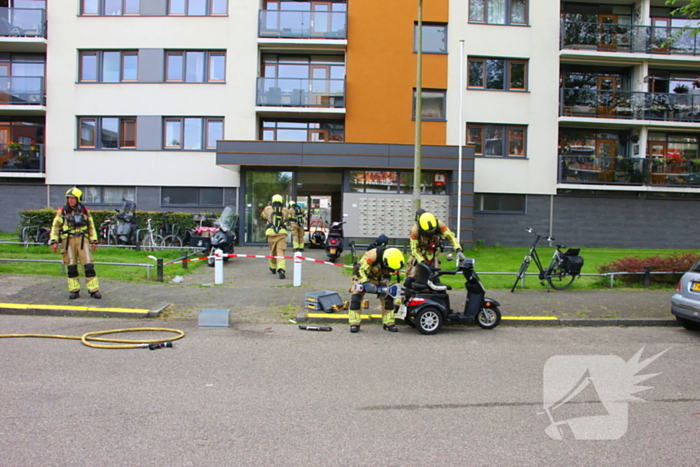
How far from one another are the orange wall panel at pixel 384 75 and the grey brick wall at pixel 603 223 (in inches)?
193

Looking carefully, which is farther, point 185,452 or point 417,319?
point 417,319

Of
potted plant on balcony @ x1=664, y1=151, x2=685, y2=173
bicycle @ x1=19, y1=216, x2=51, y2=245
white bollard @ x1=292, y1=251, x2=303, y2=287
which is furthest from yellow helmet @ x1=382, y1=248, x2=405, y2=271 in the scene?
potted plant on balcony @ x1=664, y1=151, x2=685, y2=173

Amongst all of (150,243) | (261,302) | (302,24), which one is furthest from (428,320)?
(302,24)

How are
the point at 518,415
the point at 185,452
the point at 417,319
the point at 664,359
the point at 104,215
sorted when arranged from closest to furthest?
the point at 185,452 < the point at 518,415 < the point at 664,359 < the point at 417,319 < the point at 104,215

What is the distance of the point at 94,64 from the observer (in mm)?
22047

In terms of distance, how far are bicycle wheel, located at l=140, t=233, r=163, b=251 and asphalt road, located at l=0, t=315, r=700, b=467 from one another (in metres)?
8.67

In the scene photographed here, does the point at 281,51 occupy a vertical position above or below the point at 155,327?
above

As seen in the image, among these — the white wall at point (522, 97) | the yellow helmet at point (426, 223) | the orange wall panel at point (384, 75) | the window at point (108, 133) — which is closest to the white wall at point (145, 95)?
the window at point (108, 133)

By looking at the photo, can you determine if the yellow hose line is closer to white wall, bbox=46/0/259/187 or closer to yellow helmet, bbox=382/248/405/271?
yellow helmet, bbox=382/248/405/271

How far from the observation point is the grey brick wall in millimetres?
22172

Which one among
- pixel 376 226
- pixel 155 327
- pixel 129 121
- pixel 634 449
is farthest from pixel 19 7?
pixel 634 449

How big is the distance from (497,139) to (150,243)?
1481 cm

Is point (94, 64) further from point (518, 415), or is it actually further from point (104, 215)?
point (518, 415)

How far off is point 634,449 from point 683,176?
22788 millimetres
